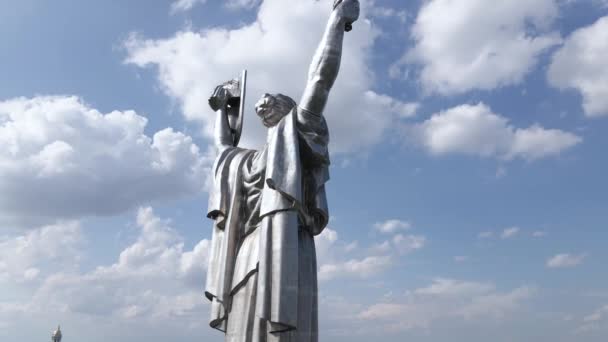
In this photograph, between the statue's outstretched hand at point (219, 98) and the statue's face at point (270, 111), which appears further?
the statue's outstretched hand at point (219, 98)

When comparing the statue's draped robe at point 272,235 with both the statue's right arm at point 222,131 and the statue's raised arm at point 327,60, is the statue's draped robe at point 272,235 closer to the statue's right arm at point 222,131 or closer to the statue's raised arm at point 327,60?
the statue's raised arm at point 327,60

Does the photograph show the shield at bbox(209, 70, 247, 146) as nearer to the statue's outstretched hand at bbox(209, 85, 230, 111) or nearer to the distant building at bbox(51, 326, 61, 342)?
the statue's outstretched hand at bbox(209, 85, 230, 111)

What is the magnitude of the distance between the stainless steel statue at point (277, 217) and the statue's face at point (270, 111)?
0.06ft

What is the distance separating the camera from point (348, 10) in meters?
8.79

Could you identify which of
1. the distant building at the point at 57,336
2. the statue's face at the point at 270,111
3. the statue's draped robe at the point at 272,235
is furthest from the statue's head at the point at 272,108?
the distant building at the point at 57,336

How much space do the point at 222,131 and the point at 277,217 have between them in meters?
3.26

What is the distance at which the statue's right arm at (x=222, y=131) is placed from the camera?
1040 centimetres

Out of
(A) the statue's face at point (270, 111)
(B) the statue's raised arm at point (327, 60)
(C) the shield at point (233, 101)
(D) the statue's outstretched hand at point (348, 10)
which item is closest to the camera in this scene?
(B) the statue's raised arm at point (327, 60)

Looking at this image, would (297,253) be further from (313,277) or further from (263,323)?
(263,323)

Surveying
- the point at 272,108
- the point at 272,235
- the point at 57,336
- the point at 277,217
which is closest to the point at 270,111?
the point at 272,108

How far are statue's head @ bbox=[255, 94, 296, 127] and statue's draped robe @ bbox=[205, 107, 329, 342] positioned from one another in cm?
71

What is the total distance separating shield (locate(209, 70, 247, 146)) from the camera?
10766 millimetres

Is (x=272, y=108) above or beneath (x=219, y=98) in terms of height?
beneath

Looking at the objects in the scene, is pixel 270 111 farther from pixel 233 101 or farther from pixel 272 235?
pixel 272 235
